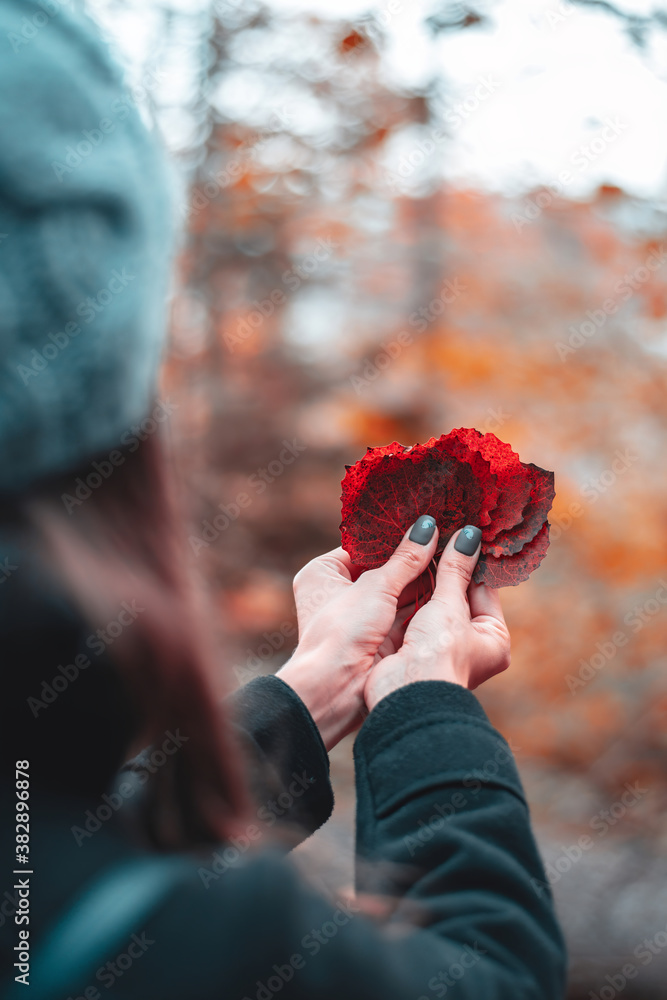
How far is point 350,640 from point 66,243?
0.67 meters

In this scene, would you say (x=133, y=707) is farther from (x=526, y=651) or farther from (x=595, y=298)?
(x=595, y=298)

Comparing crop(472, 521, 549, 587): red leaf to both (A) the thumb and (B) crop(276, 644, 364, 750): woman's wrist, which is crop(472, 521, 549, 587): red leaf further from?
(B) crop(276, 644, 364, 750): woman's wrist

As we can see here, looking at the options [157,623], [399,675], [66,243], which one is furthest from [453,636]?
[66,243]

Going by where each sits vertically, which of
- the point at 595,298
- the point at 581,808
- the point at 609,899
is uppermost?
the point at 595,298

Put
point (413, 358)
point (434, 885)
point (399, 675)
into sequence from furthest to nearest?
point (413, 358), point (399, 675), point (434, 885)

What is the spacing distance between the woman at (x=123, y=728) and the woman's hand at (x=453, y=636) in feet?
0.62

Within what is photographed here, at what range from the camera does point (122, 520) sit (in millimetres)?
569

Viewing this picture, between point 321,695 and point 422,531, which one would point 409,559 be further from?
point 321,695

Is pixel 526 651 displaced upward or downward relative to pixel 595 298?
downward

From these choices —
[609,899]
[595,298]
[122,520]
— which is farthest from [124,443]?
[595,298]

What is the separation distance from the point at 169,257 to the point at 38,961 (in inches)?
21.5

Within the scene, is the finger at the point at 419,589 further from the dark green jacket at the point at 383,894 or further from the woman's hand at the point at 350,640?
the dark green jacket at the point at 383,894

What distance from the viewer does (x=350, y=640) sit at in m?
0.98

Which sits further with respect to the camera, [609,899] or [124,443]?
[609,899]
